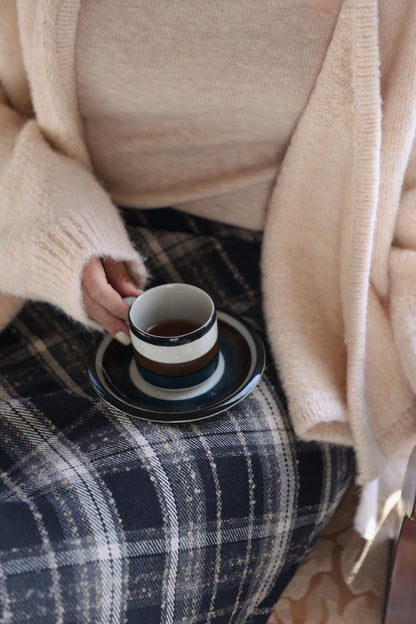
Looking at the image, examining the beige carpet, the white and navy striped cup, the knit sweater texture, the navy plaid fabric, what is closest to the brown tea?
the white and navy striped cup

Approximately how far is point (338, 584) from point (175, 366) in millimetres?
509

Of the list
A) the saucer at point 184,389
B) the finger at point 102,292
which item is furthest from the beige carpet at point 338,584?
the finger at point 102,292

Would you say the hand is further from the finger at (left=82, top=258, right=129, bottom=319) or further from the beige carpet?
the beige carpet

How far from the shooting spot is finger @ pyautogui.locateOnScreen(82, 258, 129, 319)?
895mm

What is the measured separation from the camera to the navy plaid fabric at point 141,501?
0.73 metres

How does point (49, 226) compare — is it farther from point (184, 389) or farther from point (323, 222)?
point (323, 222)

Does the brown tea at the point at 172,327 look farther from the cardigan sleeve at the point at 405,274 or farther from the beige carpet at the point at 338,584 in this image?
the beige carpet at the point at 338,584

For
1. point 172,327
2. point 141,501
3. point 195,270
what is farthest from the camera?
point 195,270

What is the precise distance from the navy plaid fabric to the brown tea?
116mm

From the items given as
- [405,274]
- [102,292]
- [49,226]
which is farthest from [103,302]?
[405,274]

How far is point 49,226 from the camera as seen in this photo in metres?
0.89

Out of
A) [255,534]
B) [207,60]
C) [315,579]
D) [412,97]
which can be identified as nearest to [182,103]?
[207,60]

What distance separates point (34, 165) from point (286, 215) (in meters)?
0.37

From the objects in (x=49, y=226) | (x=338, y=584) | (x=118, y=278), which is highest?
(x=49, y=226)
